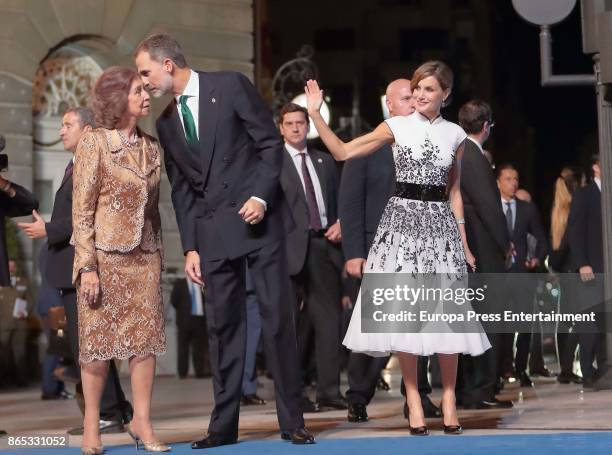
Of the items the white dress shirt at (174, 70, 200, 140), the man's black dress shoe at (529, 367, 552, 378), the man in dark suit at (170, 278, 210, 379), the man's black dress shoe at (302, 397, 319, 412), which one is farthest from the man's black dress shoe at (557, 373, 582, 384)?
the white dress shirt at (174, 70, 200, 140)

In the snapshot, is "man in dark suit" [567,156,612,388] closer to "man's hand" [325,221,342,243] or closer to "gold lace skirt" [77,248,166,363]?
"man's hand" [325,221,342,243]

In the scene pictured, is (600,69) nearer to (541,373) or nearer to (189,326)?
(541,373)

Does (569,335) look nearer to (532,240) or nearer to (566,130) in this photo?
→ (532,240)

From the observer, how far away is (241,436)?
320 inches

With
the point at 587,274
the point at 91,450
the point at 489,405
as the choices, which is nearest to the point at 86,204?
the point at 91,450

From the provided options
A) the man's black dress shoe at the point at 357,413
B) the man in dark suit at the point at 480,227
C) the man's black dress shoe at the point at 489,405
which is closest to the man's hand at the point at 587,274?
the man in dark suit at the point at 480,227

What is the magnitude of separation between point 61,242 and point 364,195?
1948 millimetres

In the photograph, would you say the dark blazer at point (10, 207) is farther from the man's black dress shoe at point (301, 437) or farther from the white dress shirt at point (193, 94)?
the man's black dress shoe at point (301, 437)

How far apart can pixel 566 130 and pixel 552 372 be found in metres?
48.3

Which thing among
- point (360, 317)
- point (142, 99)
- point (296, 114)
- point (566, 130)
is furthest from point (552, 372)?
point (566, 130)

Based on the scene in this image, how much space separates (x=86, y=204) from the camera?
7242 mm

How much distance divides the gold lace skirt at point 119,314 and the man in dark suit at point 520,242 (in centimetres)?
555

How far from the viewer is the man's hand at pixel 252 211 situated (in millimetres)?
7453

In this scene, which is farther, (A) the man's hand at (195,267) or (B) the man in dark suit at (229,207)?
(A) the man's hand at (195,267)
